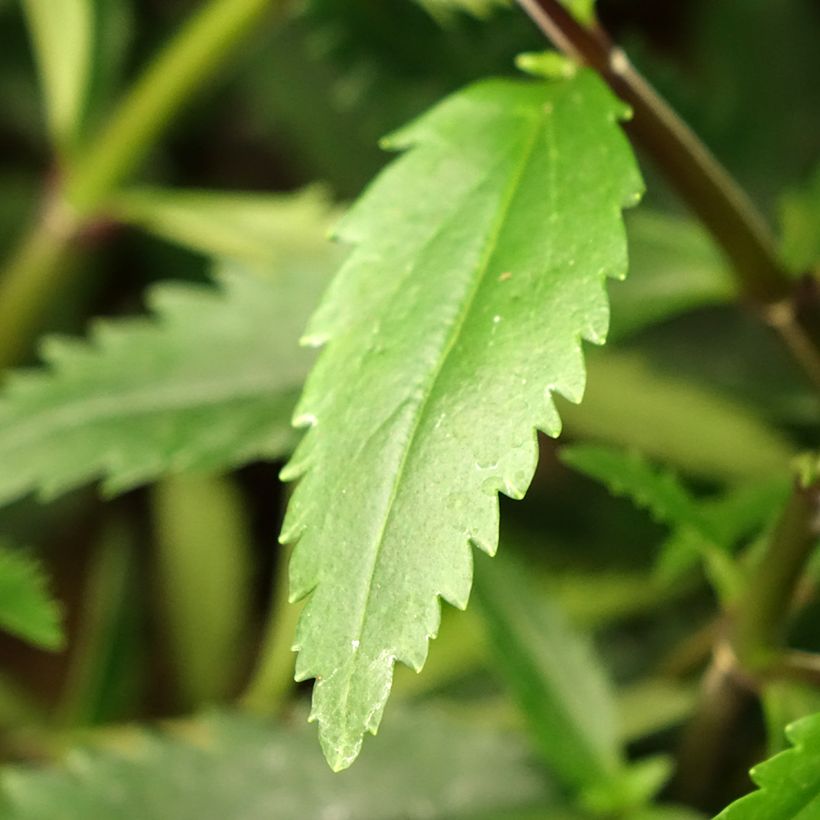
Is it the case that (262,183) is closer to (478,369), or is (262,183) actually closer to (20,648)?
(20,648)

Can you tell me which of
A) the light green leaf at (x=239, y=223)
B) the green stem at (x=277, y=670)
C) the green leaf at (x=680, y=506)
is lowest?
the green leaf at (x=680, y=506)

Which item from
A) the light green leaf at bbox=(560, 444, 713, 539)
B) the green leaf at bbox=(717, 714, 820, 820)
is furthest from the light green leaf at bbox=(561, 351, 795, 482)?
the green leaf at bbox=(717, 714, 820, 820)

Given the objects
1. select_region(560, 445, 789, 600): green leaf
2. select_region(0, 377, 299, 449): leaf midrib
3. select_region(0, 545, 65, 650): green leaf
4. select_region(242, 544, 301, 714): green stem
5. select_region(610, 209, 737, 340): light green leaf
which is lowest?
select_region(560, 445, 789, 600): green leaf

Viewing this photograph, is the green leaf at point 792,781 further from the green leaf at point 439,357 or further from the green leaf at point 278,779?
the green leaf at point 278,779

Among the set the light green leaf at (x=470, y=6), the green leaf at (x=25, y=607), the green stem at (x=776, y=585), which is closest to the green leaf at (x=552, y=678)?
the green stem at (x=776, y=585)

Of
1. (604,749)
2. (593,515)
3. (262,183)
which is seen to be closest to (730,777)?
(604,749)

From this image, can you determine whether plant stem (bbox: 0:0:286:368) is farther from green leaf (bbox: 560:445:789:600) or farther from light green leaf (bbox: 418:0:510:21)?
green leaf (bbox: 560:445:789:600)
